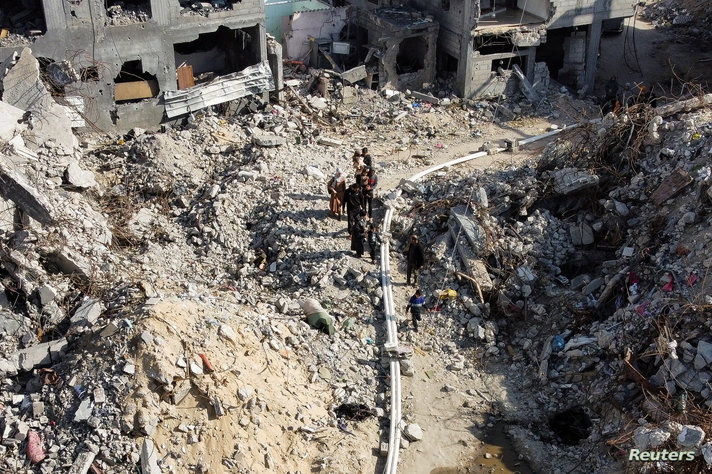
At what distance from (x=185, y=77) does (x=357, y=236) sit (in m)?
9.67

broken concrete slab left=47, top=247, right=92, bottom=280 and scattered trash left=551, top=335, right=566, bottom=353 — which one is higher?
broken concrete slab left=47, top=247, right=92, bottom=280

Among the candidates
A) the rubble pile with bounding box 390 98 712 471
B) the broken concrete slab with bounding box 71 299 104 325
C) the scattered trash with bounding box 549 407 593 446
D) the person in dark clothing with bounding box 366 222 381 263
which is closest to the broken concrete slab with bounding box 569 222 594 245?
the rubble pile with bounding box 390 98 712 471

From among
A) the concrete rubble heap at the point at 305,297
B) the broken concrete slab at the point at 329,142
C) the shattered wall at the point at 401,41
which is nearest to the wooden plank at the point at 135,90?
the concrete rubble heap at the point at 305,297

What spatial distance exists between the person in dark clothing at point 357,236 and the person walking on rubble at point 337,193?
1067 mm

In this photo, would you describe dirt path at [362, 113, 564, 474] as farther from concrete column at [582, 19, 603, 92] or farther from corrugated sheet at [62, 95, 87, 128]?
concrete column at [582, 19, 603, 92]

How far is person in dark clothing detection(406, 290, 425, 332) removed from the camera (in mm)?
13500

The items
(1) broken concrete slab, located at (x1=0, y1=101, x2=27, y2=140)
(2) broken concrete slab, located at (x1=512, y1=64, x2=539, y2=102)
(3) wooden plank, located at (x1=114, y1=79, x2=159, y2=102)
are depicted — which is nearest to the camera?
(1) broken concrete slab, located at (x1=0, y1=101, x2=27, y2=140)

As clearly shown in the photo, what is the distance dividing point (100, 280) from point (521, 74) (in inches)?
591

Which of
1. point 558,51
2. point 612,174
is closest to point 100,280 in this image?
point 612,174

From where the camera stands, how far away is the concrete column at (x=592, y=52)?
80.3 feet

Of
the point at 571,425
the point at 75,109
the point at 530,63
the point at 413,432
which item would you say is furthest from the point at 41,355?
the point at 530,63

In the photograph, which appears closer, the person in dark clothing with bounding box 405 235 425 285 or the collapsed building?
the person in dark clothing with bounding box 405 235 425 285

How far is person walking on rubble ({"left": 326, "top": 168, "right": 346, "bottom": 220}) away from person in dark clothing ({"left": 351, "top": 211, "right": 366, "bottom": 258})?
1.07 m

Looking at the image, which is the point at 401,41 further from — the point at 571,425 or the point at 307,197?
the point at 571,425
